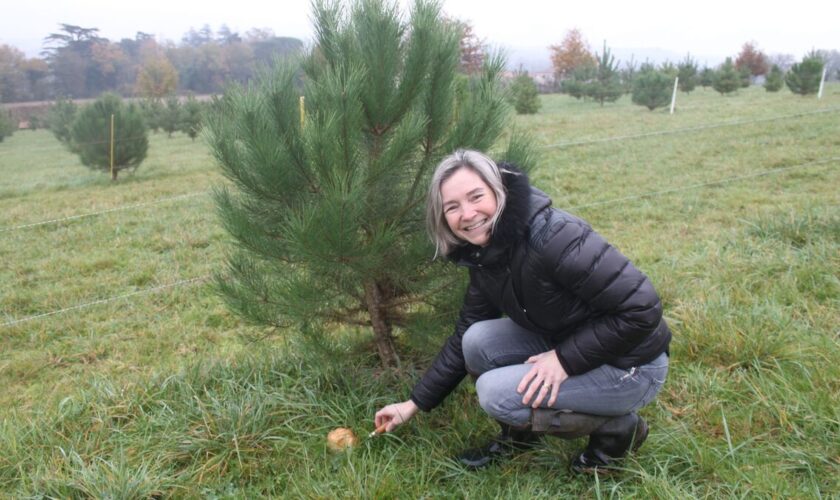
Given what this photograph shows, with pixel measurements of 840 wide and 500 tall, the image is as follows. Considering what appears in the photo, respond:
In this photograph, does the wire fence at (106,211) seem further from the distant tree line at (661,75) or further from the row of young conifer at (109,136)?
the distant tree line at (661,75)

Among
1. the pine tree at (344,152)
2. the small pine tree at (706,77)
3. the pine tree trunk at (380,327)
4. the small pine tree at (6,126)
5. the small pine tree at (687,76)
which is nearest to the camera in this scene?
the pine tree at (344,152)

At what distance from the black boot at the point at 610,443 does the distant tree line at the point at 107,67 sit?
Result: 25893mm

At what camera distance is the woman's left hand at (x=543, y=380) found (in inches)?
73.1

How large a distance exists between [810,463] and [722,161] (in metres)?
7.31

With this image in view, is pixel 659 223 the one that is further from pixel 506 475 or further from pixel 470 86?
pixel 506 475

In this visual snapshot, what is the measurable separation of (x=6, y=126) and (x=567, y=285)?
2662 cm

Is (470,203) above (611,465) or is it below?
above

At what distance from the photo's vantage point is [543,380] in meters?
1.87

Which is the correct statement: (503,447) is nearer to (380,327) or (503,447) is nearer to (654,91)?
(380,327)

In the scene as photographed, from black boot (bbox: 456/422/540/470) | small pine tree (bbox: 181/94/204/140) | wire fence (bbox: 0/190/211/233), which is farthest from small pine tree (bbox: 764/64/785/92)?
black boot (bbox: 456/422/540/470)

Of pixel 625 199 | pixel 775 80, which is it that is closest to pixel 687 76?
pixel 775 80

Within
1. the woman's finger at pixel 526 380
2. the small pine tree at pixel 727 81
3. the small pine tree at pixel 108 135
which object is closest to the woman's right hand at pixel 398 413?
the woman's finger at pixel 526 380

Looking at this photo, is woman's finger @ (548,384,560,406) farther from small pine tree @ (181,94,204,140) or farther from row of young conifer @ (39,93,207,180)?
small pine tree @ (181,94,204,140)

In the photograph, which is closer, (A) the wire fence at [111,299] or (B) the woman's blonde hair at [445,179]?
(B) the woman's blonde hair at [445,179]
